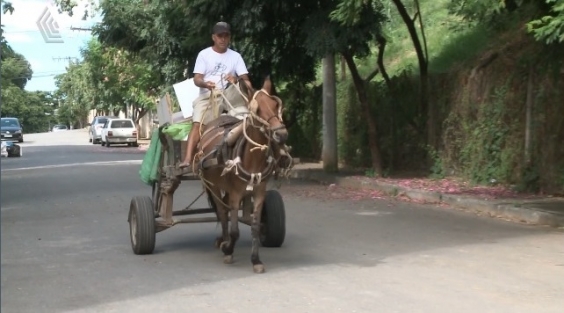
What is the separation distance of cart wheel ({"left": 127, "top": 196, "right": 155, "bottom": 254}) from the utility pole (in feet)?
40.7

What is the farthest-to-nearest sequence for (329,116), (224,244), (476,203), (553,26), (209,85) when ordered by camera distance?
1. (329,116)
2. (476,203)
3. (553,26)
4. (209,85)
5. (224,244)

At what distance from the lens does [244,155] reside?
8539 millimetres

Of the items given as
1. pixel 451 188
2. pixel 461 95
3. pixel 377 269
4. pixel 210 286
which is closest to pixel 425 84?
pixel 461 95

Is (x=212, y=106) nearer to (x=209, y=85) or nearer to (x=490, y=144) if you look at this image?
(x=209, y=85)

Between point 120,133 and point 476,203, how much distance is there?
3522 centimetres

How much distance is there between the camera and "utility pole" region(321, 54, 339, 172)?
2167 centimetres

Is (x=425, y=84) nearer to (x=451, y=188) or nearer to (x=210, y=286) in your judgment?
(x=451, y=188)

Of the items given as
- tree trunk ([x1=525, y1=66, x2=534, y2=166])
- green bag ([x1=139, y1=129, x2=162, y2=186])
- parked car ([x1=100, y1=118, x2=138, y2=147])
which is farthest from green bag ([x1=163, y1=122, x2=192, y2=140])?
parked car ([x1=100, y1=118, x2=138, y2=147])

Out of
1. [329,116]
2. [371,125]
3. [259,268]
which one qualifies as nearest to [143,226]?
[259,268]

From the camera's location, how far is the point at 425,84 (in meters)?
19.6

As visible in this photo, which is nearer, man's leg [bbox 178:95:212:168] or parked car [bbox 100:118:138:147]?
man's leg [bbox 178:95:212:168]

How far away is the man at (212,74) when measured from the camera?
30.9 ft

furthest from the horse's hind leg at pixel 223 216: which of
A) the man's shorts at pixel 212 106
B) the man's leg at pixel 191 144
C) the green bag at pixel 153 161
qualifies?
the green bag at pixel 153 161

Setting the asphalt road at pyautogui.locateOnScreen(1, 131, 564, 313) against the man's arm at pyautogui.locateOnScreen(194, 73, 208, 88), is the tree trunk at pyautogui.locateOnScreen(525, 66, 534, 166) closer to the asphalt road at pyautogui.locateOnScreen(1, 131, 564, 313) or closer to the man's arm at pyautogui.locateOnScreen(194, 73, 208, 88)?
the asphalt road at pyautogui.locateOnScreen(1, 131, 564, 313)
